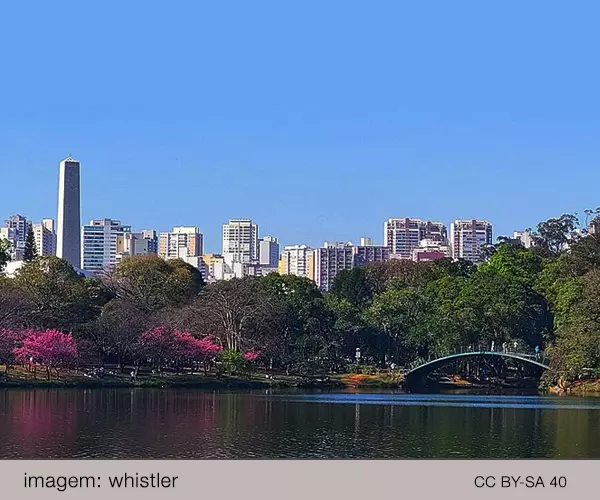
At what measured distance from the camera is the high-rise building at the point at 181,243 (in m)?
106

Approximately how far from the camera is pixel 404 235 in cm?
10656

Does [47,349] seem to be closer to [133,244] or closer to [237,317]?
[237,317]

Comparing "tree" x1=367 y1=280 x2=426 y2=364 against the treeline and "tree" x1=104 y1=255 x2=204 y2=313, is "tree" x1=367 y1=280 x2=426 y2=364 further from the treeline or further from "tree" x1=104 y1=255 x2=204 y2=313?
Answer: "tree" x1=104 y1=255 x2=204 y2=313

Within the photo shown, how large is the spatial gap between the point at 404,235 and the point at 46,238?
112 feet

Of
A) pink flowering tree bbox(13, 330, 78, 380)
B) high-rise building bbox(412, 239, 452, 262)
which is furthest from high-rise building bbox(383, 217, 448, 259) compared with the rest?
pink flowering tree bbox(13, 330, 78, 380)

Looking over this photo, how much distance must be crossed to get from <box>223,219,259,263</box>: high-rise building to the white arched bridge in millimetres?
37800

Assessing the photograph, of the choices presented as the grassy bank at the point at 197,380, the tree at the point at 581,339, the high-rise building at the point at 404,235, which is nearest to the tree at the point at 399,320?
the grassy bank at the point at 197,380

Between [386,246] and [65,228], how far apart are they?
1150 inches

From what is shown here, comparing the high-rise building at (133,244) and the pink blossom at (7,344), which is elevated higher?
the high-rise building at (133,244)

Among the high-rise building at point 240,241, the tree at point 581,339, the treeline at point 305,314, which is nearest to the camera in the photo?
the tree at point 581,339

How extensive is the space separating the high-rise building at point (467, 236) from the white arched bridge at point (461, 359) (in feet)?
138

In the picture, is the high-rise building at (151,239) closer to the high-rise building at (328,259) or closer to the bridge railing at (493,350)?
the high-rise building at (328,259)

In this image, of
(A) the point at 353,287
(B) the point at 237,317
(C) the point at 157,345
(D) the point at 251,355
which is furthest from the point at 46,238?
(C) the point at 157,345
